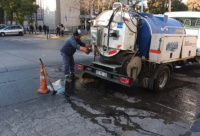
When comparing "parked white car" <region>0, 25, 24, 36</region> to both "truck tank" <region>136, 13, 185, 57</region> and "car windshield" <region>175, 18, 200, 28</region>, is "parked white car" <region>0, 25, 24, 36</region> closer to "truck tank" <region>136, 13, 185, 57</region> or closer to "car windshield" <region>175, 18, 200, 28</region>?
"car windshield" <region>175, 18, 200, 28</region>

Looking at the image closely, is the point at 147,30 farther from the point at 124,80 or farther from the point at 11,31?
the point at 11,31

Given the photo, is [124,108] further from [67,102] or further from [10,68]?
[10,68]

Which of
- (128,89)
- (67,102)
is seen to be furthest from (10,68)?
(128,89)

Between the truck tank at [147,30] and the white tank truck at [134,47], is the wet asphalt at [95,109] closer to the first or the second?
the white tank truck at [134,47]

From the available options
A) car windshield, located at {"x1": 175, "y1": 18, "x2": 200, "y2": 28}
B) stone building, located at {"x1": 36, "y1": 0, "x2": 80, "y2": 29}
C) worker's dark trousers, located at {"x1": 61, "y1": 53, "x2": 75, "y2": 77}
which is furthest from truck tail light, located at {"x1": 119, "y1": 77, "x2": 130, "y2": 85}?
stone building, located at {"x1": 36, "y1": 0, "x2": 80, "y2": 29}

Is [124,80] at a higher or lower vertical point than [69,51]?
lower

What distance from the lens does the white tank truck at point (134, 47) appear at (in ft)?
18.9

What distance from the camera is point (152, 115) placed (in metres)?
4.70

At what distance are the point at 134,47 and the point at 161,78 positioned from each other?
4.43 ft

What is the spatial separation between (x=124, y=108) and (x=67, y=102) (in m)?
1.43

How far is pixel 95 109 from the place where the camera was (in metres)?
4.88

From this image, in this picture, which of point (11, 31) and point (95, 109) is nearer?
point (95, 109)

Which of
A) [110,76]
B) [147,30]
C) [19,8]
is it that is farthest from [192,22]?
[19,8]

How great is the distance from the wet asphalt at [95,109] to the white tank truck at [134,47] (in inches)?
21.6
